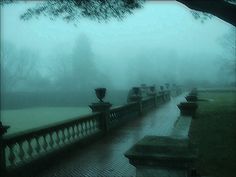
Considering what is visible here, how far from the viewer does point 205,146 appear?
11.7 metres

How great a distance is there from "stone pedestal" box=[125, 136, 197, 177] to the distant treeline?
198 ft

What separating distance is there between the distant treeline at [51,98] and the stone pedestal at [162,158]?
60340 mm

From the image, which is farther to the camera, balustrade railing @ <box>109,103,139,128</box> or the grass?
balustrade railing @ <box>109,103,139,128</box>

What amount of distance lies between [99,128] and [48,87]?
87.0 m

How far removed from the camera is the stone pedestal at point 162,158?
4.45 meters

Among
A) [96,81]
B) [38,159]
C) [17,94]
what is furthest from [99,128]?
[96,81]

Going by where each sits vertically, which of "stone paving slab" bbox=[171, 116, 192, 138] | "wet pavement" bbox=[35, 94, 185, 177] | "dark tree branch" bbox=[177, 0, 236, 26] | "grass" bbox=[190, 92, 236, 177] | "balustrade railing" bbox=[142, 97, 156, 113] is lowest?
"grass" bbox=[190, 92, 236, 177]

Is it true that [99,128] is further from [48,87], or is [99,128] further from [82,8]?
[48,87]

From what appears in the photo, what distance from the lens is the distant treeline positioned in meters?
67.1

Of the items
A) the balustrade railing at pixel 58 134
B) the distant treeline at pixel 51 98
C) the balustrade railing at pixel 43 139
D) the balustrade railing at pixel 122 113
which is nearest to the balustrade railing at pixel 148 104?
the balustrade railing at pixel 58 134

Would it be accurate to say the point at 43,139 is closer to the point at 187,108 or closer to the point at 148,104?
the point at 187,108

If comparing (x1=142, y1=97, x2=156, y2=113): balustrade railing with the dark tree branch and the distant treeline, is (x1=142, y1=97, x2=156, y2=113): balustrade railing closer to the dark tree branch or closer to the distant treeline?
the dark tree branch

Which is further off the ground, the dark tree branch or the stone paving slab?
the dark tree branch

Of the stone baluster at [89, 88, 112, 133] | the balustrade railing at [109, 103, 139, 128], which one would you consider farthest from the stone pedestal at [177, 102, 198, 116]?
the stone baluster at [89, 88, 112, 133]
